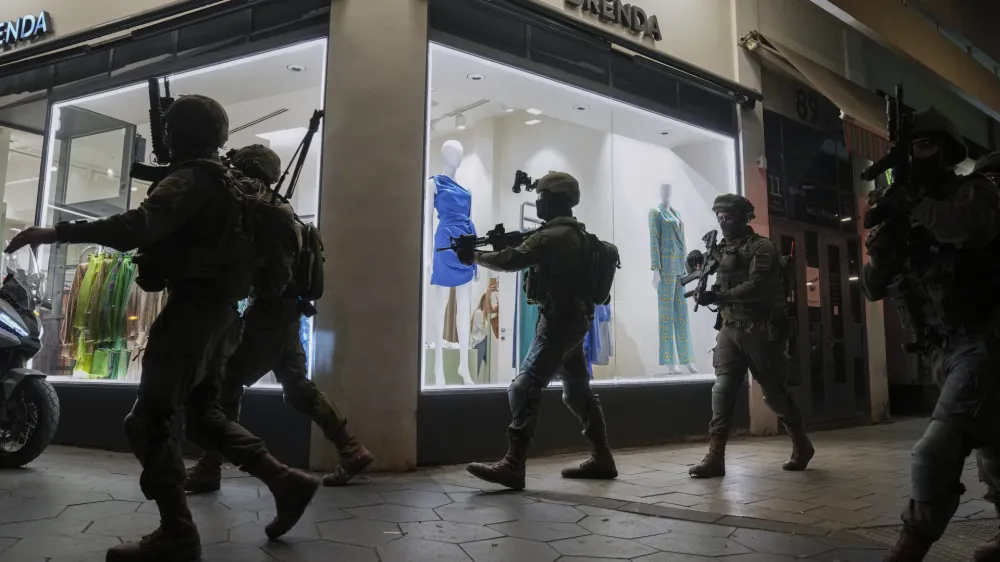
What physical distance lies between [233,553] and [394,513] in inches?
37.9

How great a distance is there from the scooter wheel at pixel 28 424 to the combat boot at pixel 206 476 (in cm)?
149

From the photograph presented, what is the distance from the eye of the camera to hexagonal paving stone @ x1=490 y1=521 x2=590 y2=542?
10.2ft

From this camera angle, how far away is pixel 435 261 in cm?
585

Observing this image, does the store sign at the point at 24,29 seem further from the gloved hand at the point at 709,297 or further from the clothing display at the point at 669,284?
the gloved hand at the point at 709,297

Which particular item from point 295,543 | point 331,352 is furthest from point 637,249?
point 295,543

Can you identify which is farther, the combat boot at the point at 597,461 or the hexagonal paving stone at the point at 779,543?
the combat boot at the point at 597,461

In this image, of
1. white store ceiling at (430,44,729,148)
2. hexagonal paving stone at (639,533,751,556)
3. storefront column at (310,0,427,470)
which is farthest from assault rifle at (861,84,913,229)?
white store ceiling at (430,44,729,148)

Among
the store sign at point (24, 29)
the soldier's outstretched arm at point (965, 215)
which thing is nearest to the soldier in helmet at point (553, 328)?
the soldier's outstretched arm at point (965, 215)

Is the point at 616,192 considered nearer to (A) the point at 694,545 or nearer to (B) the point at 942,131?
(B) the point at 942,131

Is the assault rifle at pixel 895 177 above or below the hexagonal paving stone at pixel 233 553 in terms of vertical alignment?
above

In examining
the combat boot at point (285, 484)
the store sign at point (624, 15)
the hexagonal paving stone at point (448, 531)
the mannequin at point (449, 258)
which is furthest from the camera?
the store sign at point (624, 15)

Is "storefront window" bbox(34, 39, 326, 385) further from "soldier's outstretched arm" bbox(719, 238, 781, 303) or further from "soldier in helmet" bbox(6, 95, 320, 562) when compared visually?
"soldier's outstretched arm" bbox(719, 238, 781, 303)

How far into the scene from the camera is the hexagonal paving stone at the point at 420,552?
2.74m

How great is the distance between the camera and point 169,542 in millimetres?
2561
